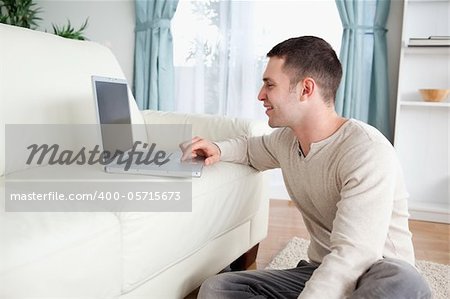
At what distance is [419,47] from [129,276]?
2.18 meters

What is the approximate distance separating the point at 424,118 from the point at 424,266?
3.58ft

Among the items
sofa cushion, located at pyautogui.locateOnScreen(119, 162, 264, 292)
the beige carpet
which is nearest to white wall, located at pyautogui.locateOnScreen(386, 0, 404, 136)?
the beige carpet

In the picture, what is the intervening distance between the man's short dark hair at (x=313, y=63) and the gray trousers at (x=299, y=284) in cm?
45

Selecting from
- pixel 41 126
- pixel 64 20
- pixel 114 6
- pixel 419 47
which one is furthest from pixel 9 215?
pixel 64 20

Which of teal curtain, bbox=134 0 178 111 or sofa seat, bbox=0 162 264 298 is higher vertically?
teal curtain, bbox=134 0 178 111

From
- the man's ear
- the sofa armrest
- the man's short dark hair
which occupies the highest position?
the man's short dark hair

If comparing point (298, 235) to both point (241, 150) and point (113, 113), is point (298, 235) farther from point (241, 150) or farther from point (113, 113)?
point (113, 113)

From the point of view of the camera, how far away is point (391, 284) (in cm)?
88

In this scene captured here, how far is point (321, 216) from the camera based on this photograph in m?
1.21

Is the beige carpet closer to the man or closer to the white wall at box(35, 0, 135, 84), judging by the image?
the man

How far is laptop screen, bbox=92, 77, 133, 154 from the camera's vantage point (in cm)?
137

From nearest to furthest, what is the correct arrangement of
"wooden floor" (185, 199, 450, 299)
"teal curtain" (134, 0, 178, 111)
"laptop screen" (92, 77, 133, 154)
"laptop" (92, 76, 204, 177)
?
"laptop" (92, 76, 204, 177) → "laptop screen" (92, 77, 133, 154) → "wooden floor" (185, 199, 450, 299) → "teal curtain" (134, 0, 178, 111)

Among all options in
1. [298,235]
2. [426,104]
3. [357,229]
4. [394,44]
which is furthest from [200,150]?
[394,44]

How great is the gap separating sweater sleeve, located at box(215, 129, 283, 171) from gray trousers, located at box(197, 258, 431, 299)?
0.35m
